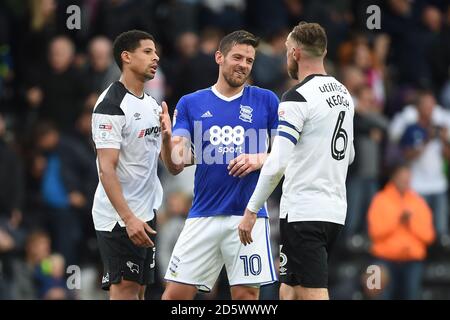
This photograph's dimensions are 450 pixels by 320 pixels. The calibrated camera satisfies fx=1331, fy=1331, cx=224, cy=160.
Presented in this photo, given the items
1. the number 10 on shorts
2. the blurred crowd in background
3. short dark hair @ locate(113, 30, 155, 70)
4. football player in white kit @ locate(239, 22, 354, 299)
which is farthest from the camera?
the blurred crowd in background

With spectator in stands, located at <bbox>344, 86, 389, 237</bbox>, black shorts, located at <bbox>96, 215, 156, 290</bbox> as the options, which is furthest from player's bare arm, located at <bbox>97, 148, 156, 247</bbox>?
spectator in stands, located at <bbox>344, 86, 389, 237</bbox>

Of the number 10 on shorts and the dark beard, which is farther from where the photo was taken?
the dark beard

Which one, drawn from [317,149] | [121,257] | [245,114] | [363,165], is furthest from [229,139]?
[363,165]

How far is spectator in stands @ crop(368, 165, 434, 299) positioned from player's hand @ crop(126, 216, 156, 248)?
763cm

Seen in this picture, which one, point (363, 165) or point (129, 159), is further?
point (363, 165)

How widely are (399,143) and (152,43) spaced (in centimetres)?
845

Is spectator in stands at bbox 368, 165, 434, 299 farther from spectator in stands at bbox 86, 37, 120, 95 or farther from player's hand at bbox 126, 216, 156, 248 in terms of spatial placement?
player's hand at bbox 126, 216, 156, 248

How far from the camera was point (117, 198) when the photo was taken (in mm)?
11680

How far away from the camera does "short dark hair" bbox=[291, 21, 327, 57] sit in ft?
37.7

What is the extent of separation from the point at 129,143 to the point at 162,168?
6.51 metres

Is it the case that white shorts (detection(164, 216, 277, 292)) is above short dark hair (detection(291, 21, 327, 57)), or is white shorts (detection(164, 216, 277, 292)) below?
below

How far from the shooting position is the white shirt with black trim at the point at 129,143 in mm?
11867

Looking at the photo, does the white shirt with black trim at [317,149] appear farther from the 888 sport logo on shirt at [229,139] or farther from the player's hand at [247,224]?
the 888 sport logo on shirt at [229,139]

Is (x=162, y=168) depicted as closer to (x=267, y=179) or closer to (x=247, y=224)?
(x=247, y=224)
